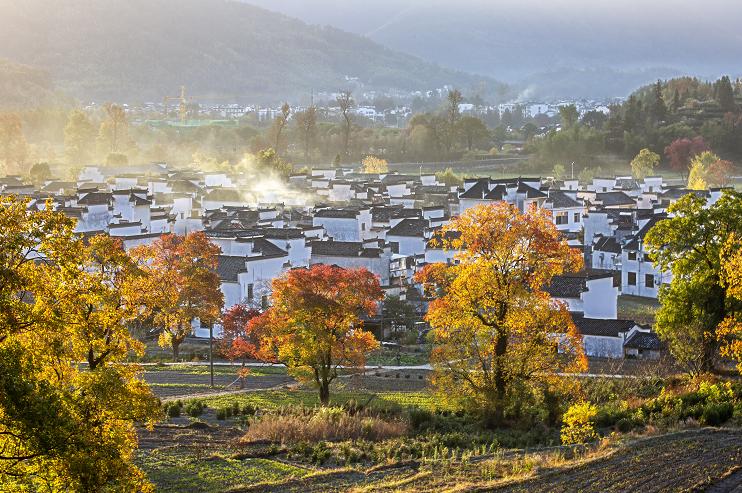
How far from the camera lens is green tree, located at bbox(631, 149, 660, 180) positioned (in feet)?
285

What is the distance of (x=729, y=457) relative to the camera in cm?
1788

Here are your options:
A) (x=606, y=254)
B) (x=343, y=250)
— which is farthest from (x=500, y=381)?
(x=606, y=254)

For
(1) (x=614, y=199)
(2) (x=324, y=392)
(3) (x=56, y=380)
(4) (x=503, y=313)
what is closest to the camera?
(3) (x=56, y=380)

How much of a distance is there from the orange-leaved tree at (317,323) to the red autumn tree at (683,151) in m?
68.4

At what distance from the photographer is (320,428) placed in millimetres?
23266

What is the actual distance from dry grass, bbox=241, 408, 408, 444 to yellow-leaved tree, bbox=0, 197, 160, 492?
7.18m

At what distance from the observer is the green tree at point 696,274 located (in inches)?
1071

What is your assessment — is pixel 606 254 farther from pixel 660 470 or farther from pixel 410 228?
pixel 660 470

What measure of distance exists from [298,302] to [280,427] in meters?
5.69

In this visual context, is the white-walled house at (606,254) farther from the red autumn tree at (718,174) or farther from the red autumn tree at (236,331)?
the red autumn tree at (718,174)

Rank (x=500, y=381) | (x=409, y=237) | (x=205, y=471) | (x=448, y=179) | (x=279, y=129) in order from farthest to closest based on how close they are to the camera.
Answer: (x=279, y=129) < (x=448, y=179) < (x=409, y=237) < (x=500, y=381) < (x=205, y=471)

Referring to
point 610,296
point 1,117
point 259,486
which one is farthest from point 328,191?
point 259,486

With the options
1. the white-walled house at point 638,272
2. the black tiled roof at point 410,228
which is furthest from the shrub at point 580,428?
the black tiled roof at point 410,228

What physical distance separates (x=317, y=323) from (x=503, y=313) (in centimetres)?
623
